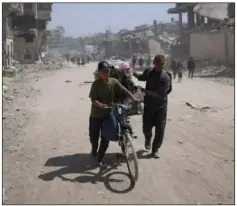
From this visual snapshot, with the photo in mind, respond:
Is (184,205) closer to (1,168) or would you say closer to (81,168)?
(81,168)

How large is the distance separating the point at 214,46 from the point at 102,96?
102ft

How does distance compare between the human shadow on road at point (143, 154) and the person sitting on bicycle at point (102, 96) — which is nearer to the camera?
the person sitting on bicycle at point (102, 96)

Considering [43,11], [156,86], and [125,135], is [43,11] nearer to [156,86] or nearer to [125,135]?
[156,86]

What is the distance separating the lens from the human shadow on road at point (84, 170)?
5.08m

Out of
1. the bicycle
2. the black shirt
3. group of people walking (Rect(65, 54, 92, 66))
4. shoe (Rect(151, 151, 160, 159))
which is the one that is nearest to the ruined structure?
group of people walking (Rect(65, 54, 92, 66))

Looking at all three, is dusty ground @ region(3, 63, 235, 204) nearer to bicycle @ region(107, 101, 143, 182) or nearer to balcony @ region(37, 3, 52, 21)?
bicycle @ region(107, 101, 143, 182)

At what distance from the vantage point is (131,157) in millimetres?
5102

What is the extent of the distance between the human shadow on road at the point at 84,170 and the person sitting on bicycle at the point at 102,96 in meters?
0.20

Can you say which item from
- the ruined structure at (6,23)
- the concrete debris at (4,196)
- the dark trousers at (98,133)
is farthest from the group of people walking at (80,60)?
the concrete debris at (4,196)

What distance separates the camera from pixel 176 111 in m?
10.8

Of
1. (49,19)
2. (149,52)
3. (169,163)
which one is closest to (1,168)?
(169,163)

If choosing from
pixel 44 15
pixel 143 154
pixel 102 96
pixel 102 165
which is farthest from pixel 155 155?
pixel 44 15

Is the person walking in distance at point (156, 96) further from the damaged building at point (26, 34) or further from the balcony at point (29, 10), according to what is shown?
the balcony at point (29, 10)

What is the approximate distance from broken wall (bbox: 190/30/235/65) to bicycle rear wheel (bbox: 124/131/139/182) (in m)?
26.5
